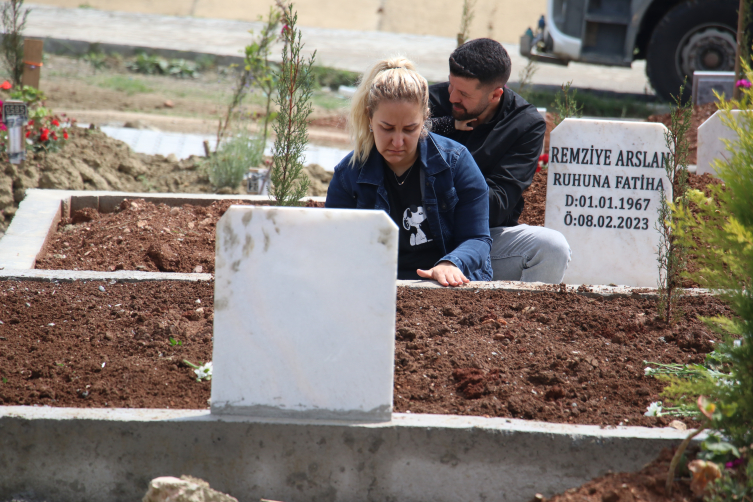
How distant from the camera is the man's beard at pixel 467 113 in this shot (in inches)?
142

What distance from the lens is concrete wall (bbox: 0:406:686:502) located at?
2014mm

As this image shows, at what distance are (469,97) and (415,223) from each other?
82cm

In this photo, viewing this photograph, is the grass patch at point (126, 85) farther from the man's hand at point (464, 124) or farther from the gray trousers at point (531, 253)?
the gray trousers at point (531, 253)

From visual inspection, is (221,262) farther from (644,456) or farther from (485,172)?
(485,172)

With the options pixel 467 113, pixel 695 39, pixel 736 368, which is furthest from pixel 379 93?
pixel 695 39

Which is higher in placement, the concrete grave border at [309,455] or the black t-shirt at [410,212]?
the black t-shirt at [410,212]

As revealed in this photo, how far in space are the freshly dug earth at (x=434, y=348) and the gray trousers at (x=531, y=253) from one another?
0.45m

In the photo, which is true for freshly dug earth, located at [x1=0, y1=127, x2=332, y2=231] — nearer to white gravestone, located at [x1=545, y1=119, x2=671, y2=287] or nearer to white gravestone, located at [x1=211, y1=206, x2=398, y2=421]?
white gravestone, located at [x1=545, y1=119, x2=671, y2=287]

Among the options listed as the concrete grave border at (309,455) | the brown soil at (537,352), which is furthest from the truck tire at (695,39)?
the concrete grave border at (309,455)

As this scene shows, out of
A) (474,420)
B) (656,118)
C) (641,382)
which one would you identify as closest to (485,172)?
(641,382)

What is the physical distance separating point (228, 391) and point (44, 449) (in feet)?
1.86

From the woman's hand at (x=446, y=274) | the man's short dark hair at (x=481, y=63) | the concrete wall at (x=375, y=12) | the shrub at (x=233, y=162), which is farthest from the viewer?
the concrete wall at (x=375, y=12)

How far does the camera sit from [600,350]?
263cm

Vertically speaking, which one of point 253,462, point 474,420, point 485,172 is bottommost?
point 253,462
